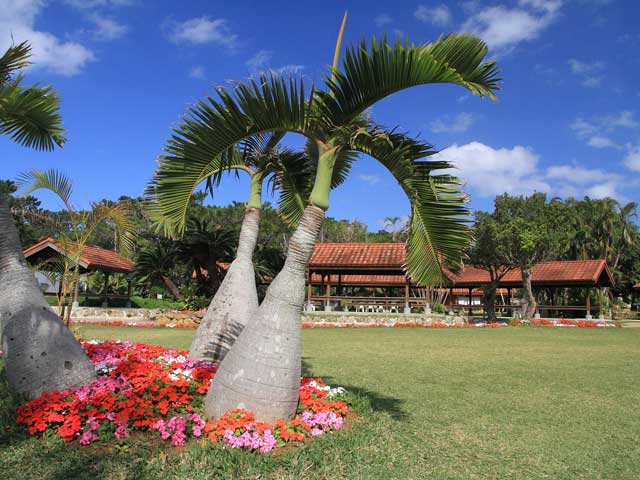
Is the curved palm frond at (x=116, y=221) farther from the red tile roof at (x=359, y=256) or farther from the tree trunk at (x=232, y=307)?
the red tile roof at (x=359, y=256)

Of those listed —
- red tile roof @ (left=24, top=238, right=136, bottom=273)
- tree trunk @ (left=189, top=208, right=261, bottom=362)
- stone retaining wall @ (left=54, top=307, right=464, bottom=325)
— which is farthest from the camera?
red tile roof @ (left=24, top=238, right=136, bottom=273)

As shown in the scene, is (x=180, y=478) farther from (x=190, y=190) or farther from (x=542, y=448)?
(x=542, y=448)

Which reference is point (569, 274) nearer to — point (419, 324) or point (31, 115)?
point (419, 324)

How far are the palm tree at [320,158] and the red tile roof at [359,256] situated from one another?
17.7 metres

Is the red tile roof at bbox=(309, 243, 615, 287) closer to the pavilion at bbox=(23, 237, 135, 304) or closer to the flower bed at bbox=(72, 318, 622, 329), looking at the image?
the flower bed at bbox=(72, 318, 622, 329)

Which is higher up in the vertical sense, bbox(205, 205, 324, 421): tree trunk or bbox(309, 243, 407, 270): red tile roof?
bbox(309, 243, 407, 270): red tile roof

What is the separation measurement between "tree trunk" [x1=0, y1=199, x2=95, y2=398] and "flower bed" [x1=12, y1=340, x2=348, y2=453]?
17 cm

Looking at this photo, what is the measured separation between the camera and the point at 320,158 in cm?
427

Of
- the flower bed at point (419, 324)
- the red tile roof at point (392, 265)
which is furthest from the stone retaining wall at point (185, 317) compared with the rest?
the red tile roof at point (392, 265)

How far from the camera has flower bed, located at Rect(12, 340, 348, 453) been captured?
3557 millimetres

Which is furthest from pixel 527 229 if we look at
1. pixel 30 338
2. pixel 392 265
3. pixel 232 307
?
pixel 30 338

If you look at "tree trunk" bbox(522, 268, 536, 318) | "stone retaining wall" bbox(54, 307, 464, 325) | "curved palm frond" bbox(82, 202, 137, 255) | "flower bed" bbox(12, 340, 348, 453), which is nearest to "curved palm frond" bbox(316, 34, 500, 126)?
"flower bed" bbox(12, 340, 348, 453)

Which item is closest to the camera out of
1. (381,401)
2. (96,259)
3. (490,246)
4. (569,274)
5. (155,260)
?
(381,401)

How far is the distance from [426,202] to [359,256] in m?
19.4
